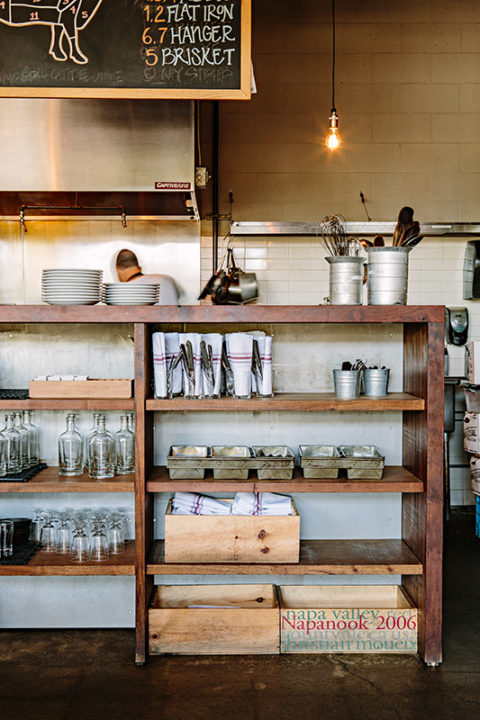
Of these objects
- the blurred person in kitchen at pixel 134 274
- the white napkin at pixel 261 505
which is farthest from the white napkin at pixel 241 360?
the blurred person in kitchen at pixel 134 274

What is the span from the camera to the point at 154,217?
15.5 ft

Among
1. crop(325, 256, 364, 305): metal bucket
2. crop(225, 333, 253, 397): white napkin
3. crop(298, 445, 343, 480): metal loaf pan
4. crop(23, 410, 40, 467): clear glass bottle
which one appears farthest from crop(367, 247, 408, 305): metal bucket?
crop(23, 410, 40, 467): clear glass bottle

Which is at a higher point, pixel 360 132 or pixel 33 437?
pixel 360 132

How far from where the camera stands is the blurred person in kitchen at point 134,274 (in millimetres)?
4895

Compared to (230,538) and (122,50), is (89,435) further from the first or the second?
(122,50)

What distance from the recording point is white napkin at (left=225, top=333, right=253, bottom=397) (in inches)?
108

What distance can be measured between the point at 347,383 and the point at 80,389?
1.17 meters

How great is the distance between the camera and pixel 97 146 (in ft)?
13.4

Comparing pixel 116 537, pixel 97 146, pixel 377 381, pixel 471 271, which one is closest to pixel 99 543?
pixel 116 537

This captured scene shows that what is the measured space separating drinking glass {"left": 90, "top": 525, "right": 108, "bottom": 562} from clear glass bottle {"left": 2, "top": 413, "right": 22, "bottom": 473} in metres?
0.45

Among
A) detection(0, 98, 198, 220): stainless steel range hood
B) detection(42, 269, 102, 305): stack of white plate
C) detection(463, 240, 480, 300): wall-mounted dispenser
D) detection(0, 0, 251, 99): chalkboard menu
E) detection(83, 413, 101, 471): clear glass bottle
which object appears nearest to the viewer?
detection(0, 0, 251, 99): chalkboard menu

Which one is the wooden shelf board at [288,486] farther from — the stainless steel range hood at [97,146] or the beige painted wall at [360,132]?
the beige painted wall at [360,132]

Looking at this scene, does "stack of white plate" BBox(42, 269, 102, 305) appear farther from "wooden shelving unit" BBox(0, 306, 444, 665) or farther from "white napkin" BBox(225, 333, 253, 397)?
"white napkin" BBox(225, 333, 253, 397)

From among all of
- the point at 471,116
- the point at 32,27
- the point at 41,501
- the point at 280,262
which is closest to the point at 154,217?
the point at 280,262
